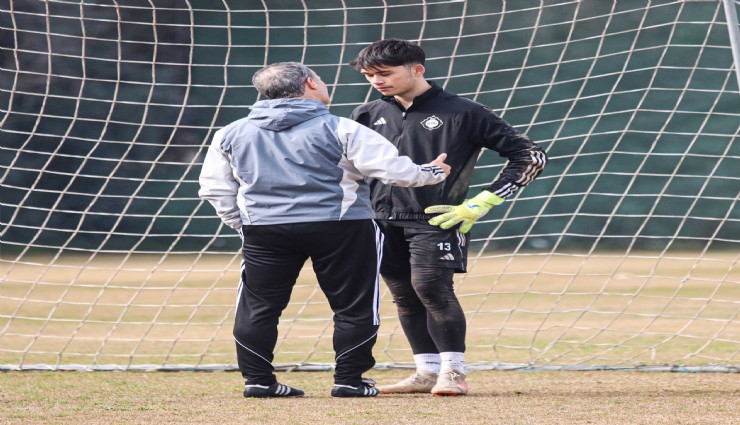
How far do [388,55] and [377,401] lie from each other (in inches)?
46.7

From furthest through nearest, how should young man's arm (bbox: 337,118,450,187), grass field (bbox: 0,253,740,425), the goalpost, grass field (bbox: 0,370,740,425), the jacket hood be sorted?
the goalpost → the jacket hood → young man's arm (bbox: 337,118,450,187) → grass field (bbox: 0,253,740,425) → grass field (bbox: 0,370,740,425)

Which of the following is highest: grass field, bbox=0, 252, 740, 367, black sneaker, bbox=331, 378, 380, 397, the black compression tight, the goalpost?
the black compression tight

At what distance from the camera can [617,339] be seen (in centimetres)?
566

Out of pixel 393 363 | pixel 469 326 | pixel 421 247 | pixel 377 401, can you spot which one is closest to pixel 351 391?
pixel 377 401

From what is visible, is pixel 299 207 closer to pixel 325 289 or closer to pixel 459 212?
pixel 325 289

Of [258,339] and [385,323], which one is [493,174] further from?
[258,339]

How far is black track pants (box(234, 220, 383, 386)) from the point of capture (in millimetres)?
3455

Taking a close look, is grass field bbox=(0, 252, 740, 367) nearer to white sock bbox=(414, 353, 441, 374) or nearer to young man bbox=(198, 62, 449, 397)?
white sock bbox=(414, 353, 441, 374)

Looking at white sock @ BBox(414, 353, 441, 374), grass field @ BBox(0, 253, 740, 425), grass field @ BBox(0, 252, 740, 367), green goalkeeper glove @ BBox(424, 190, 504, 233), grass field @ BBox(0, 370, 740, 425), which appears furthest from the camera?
grass field @ BBox(0, 252, 740, 367)

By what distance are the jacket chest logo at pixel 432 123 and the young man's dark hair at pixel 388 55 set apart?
0.68ft

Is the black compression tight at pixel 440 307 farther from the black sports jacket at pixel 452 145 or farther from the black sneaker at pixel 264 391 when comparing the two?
the black sneaker at pixel 264 391

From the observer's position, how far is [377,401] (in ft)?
11.2

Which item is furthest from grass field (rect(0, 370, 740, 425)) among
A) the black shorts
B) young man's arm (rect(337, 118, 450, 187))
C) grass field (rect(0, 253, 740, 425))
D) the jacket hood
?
the jacket hood

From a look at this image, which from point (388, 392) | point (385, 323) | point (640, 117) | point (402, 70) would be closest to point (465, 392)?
point (388, 392)
